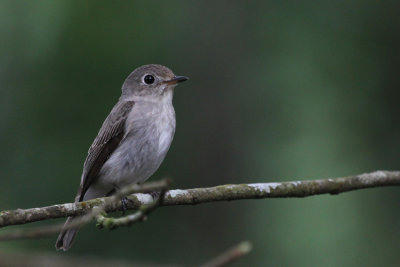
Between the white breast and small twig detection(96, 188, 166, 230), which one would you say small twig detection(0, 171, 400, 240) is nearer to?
small twig detection(96, 188, 166, 230)

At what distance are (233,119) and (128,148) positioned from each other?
11.7 ft

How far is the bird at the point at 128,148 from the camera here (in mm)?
5117

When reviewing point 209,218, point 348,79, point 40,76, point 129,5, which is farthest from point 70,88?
point 348,79

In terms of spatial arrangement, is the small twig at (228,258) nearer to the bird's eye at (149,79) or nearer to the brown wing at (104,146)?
the brown wing at (104,146)

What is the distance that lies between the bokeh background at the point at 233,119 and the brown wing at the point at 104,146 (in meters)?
0.80

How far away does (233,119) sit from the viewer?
8555mm

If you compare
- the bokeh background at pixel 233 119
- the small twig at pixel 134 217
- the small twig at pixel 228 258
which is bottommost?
the bokeh background at pixel 233 119

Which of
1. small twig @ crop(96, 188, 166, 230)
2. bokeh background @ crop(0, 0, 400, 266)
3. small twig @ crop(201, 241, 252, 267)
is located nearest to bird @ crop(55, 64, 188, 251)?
bokeh background @ crop(0, 0, 400, 266)

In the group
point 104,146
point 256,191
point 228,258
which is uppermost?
point 228,258

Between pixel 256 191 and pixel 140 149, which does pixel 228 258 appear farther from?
pixel 140 149

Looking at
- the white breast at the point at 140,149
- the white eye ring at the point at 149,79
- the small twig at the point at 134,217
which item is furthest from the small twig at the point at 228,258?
the white eye ring at the point at 149,79

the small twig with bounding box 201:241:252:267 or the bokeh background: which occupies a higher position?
the small twig with bounding box 201:241:252:267

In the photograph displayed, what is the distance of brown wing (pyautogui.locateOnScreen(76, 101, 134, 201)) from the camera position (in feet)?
17.2

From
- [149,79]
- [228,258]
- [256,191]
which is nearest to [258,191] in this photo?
[256,191]
